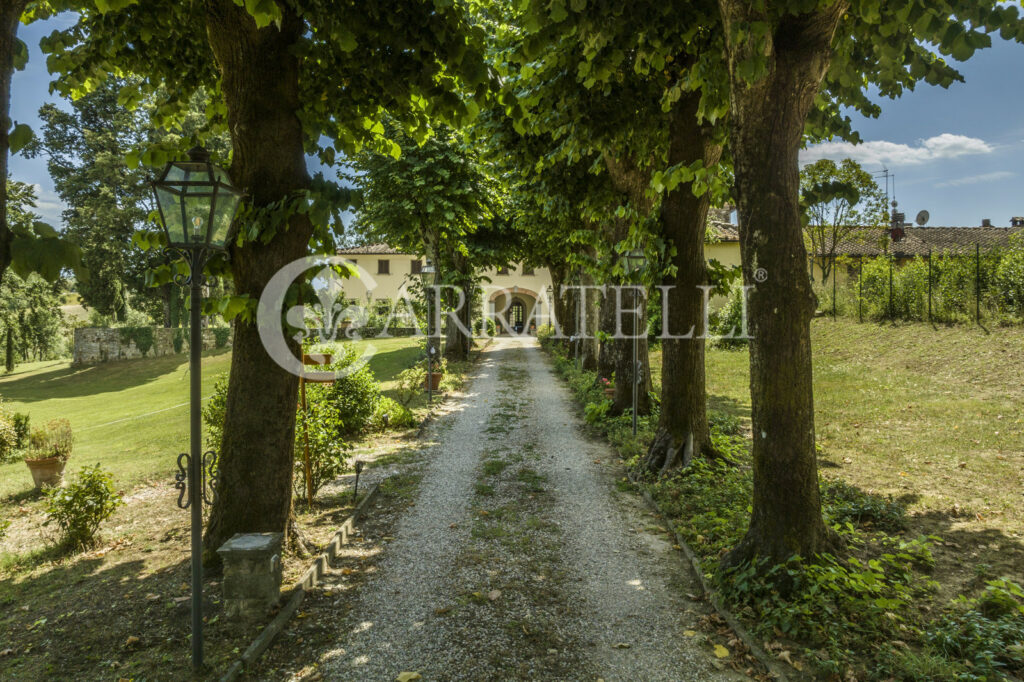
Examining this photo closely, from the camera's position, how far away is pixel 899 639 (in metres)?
3.66

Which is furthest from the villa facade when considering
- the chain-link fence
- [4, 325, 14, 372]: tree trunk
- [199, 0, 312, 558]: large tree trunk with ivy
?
[199, 0, 312, 558]: large tree trunk with ivy

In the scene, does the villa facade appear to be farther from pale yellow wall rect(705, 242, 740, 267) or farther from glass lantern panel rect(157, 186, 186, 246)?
glass lantern panel rect(157, 186, 186, 246)

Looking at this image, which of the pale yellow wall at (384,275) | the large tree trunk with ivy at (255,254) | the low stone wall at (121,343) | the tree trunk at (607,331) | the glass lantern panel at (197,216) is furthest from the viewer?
A: the pale yellow wall at (384,275)

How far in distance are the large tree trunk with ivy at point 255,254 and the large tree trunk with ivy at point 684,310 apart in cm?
496

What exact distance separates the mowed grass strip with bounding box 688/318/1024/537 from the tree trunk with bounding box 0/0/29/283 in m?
7.73

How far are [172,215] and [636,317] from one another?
8.45 metres

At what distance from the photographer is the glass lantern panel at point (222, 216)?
403 cm

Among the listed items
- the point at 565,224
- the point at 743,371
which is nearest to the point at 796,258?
the point at 565,224

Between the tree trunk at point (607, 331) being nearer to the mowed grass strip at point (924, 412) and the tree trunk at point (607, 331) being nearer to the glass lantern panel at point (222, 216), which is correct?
the mowed grass strip at point (924, 412)

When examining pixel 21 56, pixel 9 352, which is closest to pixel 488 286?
pixel 9 352

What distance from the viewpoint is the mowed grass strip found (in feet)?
21.7

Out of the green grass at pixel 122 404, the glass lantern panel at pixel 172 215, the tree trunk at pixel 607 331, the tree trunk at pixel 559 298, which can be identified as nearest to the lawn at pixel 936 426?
Answer: the tree trunk at pixel 607 331

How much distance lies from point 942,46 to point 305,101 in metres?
6.09

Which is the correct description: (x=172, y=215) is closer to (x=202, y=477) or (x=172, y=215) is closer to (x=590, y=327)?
(x=202, y=477)
